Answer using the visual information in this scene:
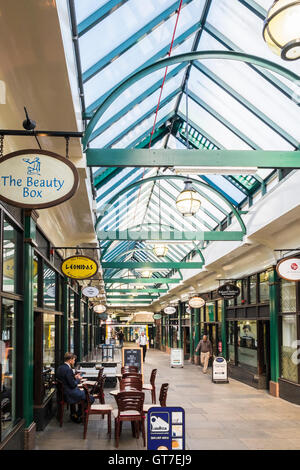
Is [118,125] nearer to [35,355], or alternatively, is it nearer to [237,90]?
[237,90]

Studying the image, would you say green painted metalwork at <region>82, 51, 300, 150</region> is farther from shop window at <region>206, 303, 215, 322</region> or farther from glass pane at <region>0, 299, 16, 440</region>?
shop window at <region>206, 303, 215, 322</region>

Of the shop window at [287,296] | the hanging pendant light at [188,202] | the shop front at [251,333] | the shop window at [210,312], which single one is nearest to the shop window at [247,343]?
the shop front at [251,333]

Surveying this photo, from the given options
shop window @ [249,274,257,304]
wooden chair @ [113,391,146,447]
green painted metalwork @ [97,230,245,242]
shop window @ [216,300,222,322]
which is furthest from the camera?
shop window @ [216,300,222,322]

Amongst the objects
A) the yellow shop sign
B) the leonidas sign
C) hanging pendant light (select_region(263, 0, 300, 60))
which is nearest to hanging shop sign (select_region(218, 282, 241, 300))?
the yellow shop sign

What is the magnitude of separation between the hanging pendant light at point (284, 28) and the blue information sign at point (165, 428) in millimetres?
3889

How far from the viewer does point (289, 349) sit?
12.4 m

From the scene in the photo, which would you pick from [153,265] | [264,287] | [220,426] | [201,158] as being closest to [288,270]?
[220,426]

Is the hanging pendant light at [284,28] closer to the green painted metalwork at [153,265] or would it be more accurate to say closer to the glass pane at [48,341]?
the glass pane at [48,341]

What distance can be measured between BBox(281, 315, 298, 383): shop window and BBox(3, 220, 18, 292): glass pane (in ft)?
25.6

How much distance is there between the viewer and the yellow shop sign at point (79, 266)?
10734 mm

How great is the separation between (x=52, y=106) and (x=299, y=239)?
7819mm

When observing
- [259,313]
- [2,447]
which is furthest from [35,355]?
[259,313]

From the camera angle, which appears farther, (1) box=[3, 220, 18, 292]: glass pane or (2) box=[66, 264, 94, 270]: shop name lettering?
(2) box=[66, 264, 94, 270]: shop name lettering

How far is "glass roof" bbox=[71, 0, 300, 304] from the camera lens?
23.3ft
